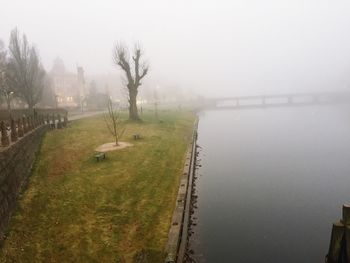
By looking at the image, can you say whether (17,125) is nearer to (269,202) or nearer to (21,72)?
(269,202)

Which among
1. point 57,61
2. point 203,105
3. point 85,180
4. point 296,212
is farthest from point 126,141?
point 57,61

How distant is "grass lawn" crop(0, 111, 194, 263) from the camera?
42.5 feet

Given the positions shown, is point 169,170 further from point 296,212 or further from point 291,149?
point 291,149

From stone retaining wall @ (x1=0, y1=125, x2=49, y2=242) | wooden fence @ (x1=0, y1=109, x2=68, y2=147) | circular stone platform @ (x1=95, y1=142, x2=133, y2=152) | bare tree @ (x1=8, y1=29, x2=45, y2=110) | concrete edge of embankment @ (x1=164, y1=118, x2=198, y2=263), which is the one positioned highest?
bare tree @ (x1=8, y1=29, x2=45, y2=110)

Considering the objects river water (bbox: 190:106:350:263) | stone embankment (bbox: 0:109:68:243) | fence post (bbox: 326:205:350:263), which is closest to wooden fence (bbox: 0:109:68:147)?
stone embankment (bbox: 0:109:68:243)

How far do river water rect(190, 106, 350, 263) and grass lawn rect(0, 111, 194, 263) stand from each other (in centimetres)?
231

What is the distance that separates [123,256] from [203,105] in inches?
4720

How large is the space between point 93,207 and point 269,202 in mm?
10056

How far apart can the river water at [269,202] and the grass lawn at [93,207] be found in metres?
2.31

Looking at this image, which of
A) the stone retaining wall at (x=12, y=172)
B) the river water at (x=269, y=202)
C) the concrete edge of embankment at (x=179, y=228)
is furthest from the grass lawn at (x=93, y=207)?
the river water at (x=269, y=202)

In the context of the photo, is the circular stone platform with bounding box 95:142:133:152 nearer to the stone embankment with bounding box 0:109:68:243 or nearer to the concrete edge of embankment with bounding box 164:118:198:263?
the stone embankment with bounding box 0:109:68:243

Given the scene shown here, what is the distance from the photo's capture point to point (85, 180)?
67.4ft

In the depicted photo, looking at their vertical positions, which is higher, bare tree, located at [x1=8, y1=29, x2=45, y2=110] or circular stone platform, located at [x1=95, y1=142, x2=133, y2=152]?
bare tree, located at [x1=8, y1=29, x2=45, y2=110]

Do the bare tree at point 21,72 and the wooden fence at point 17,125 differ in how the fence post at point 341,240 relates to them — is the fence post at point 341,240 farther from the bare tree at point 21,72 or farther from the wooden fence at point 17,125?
the bare tree at point 21,72
